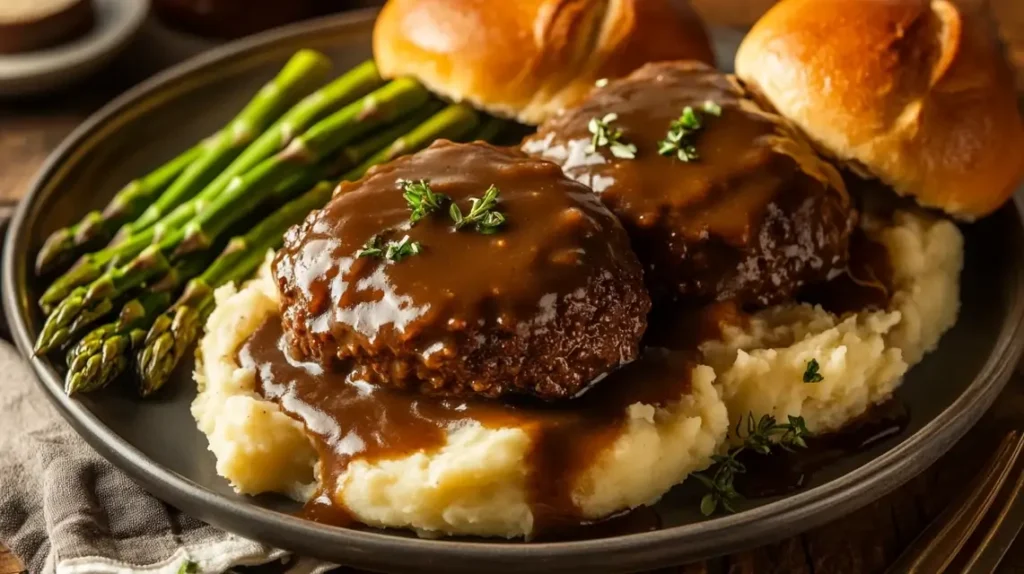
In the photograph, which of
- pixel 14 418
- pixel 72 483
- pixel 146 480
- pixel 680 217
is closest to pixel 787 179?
pixel 680 217

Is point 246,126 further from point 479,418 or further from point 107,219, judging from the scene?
point 479,418

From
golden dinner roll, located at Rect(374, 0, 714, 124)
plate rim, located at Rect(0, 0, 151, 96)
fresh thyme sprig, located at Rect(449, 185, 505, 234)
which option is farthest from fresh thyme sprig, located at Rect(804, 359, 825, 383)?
plate rim, located at Rect(0, 0, 151, 96)

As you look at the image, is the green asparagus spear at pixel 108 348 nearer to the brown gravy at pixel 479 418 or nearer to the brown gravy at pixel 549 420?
the brown gravy at pixel 549 420

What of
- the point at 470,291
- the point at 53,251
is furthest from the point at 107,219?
the point at 470,291

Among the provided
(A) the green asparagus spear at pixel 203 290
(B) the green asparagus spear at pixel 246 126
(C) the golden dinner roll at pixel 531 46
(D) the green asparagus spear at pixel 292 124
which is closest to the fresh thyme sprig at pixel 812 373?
(C) the golden dinner roll at pixel 531 46

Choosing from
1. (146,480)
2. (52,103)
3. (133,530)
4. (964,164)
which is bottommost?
(52,103)

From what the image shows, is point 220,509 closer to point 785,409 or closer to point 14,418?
point 14,418
